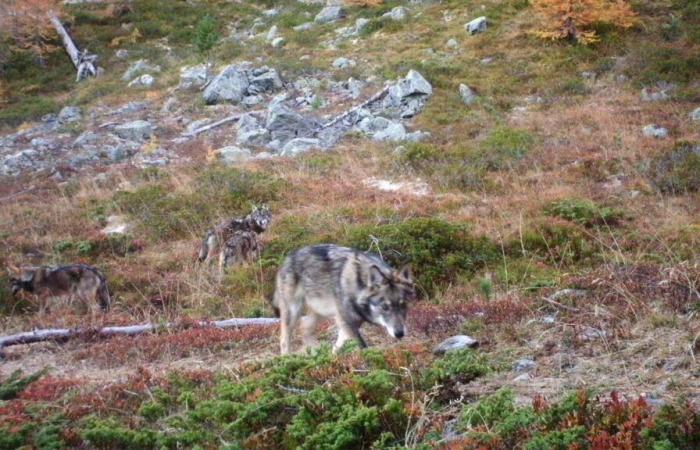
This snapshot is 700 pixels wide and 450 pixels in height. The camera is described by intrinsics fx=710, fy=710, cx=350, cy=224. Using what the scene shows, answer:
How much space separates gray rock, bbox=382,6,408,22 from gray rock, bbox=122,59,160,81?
10.6 metres

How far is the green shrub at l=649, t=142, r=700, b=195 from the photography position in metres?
13.4

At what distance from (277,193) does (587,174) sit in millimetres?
6679

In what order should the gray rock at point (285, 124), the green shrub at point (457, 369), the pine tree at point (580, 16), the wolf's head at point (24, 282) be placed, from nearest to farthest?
1. the green shrub at point (457, 369)
2. the wolf's head at point (24, 282)
3. the gray rock at point (285, 124)
4. the pine tree at point (580, 16)

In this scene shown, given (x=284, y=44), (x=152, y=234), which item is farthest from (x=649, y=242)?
(x=284, y=44)

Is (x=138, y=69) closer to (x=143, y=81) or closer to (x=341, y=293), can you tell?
(x=143, y=81)

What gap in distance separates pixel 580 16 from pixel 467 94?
5298 mm

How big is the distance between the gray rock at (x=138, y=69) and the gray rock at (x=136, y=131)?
732 centimetres

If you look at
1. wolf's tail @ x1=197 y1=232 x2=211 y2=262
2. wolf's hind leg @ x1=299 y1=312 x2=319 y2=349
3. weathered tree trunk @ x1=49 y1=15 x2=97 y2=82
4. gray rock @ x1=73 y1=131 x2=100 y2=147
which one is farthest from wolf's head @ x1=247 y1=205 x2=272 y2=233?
weathered tree trunk @ x1=49 y1=15 x2=97 y2=82

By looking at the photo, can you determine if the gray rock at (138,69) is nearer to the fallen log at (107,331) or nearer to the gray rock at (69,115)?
the gray rock at (69,115)

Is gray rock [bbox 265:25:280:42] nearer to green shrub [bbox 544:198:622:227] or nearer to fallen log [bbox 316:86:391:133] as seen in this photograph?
fallen log [bbox 316:86:391:133]

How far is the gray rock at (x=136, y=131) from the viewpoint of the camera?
24.7m

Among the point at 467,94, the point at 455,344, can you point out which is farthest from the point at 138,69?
the point at 455,344

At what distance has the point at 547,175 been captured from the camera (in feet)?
49.4

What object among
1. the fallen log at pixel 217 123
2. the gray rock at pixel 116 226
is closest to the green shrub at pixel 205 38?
the fallen log at pixel 217 123
